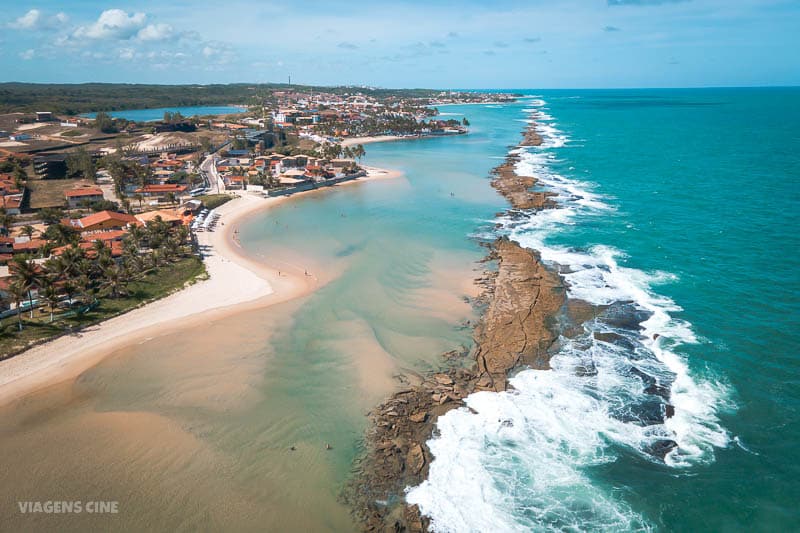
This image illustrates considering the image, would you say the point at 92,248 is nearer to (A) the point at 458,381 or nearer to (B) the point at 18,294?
(B) the point at 18,294

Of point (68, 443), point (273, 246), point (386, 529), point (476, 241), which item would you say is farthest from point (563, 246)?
point (68, 443)

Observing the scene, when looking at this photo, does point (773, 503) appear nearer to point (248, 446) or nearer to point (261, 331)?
point (248, 446)

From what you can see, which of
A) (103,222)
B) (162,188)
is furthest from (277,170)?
(103,222)

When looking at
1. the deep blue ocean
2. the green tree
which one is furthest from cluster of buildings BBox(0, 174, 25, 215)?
the deep blue ocean

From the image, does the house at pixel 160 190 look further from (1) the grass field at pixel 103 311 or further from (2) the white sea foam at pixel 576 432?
(2) the white sea foam at pixel 576 432

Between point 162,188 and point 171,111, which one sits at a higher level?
point 171,111

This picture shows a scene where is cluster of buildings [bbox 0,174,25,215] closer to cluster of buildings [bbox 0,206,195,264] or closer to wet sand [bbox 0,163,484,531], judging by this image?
cluster of buildings [bbox 0,206,195,264]
